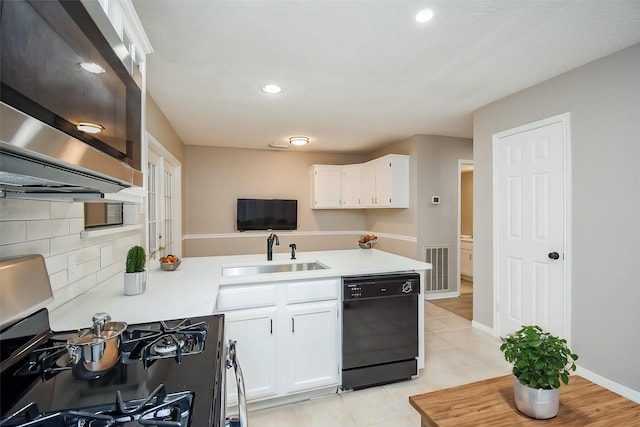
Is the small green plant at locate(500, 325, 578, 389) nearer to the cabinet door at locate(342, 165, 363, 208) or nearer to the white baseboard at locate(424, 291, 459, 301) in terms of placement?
the white baseboard at locate(424, 291, 459, 301)

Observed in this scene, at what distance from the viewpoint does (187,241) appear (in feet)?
17.0

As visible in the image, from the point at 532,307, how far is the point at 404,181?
2.44 m

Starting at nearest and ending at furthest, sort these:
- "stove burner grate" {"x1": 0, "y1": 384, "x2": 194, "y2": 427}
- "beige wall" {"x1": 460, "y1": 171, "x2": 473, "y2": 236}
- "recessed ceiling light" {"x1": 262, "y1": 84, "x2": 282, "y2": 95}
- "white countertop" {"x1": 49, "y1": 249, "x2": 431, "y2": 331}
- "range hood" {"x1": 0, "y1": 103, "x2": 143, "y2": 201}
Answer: "range hood" {"x1": 0, "y1": 103, "x2": 143, "y2": 201}
"stove burner grate" {"x1": 0, "y1": 384, "x2": 194, "y2": 427}
"white countertop" {"x1": 49, "y1": 249, "x2": 431, "y2": 331}
"recessed ceiling light" {"x1": 262, "y1": 84, "x2": 282, "y2": 95}
"beige wall" {"x1": 460, "y1": 171, "x2": 473, "y2": 236}

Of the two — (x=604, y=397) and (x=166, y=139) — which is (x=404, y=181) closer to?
(x=166, y=139)

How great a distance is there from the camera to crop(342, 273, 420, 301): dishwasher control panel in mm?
2189

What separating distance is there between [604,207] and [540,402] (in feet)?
6.33

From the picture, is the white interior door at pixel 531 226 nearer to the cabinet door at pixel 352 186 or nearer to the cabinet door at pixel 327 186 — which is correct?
the cabinet door at pixel 352 186

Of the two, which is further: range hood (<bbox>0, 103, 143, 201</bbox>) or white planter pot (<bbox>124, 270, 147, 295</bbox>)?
white planter pot (<bbox>124, 270, 147, 295</bbox>)

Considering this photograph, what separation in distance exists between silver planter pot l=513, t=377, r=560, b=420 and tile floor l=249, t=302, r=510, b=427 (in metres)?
1.04

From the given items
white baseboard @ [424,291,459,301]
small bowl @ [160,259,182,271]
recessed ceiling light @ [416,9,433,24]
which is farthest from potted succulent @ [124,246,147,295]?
white baseboard @ [424,291,459,301]

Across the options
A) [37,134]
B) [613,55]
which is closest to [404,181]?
[613,55]

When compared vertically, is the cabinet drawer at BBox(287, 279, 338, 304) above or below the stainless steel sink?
below

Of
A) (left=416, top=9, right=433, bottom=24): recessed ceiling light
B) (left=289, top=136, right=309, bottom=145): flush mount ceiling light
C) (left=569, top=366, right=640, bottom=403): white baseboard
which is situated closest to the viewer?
(left=416, top=9, right=433, bottom=24): recessed ceiling light

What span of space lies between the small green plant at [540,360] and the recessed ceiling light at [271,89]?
102 inches
